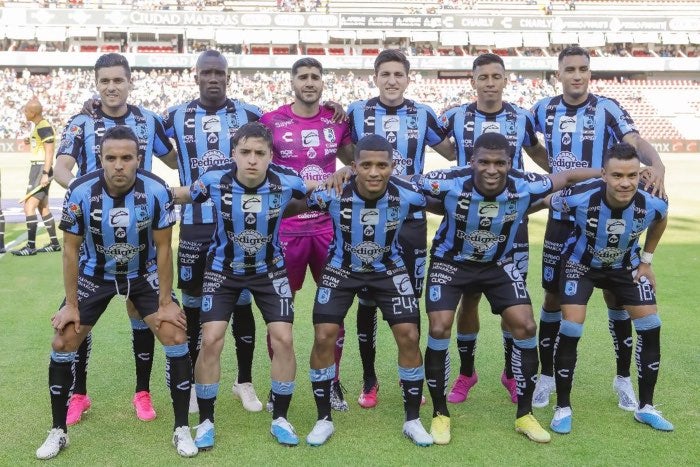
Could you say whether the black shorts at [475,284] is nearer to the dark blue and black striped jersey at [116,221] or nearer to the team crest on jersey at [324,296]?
the team crest on jersey at [324,296]

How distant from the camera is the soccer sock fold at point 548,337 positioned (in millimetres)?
5707

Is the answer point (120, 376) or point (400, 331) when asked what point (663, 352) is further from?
point (120, 376)

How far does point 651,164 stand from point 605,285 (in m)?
0.93

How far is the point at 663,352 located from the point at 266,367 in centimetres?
352

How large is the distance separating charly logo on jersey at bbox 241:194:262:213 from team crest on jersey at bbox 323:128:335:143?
925mm

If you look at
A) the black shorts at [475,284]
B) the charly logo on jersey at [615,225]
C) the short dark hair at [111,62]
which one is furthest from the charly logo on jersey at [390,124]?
the short dark hair at [111,62]

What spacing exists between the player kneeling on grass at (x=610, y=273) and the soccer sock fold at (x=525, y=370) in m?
0.22

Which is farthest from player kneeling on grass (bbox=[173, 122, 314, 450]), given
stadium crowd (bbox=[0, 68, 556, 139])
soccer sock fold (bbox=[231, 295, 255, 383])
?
stadium crowd (bbox=[0, 68, 556, 139])

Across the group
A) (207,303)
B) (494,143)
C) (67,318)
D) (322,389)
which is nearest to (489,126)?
(494,143)

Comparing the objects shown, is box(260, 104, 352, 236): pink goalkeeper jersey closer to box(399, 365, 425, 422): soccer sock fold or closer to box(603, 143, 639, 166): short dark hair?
box(399, 365, 425, 422): soccer sock fold

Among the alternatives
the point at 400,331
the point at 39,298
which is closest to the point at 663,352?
the point at 400,331

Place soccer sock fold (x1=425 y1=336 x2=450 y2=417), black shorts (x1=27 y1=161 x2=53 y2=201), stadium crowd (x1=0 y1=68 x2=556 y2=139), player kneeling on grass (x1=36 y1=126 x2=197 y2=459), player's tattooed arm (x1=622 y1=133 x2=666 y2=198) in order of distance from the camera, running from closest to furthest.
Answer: player kneeling on grass (x1=36 y1=126 x2=197 y2=459), soccer sock fold (x1=425 y1=336 x2=450 y2=417), player's tattooed arm (x1=622 y1=133 x2=666 y2=198), black shorts (x1=27 y1=161 x2=53 y2=201), stadium crowd (x1=0 y1=68 x2=556 y2=139)

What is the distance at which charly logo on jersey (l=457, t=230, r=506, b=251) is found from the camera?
503 centimetres

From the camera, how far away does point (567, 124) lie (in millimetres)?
5758
